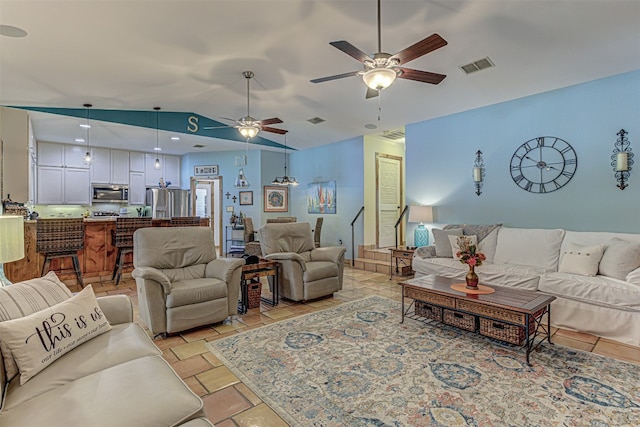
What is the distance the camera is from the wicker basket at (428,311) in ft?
10.2

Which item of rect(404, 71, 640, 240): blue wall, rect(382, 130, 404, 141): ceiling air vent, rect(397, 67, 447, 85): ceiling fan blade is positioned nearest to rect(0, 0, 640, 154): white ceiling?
rect(404, 71, 640, 240): blue wall

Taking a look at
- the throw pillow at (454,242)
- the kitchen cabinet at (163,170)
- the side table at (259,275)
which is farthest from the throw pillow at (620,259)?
the kitchen cabinet at (163,170)

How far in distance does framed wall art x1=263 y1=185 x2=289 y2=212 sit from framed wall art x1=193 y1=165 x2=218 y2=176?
1.41 m

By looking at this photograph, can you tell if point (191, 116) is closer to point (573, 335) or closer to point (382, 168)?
point (382, 168)

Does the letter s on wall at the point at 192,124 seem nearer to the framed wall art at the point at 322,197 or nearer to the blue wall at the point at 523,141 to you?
the framed wall art at the point at 322,197

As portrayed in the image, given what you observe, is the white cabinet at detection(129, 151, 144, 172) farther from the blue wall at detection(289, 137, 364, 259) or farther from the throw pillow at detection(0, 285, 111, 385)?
the throw pillow at detection(0, 285, 111, 385)

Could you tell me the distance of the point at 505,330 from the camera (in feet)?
8.64

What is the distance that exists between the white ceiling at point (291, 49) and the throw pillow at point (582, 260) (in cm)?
210

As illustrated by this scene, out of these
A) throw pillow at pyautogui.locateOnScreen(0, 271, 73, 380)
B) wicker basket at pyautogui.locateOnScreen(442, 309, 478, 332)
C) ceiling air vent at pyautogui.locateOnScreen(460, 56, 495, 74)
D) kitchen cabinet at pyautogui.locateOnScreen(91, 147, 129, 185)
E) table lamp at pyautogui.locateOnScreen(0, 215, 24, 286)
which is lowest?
wicker basket at pyautogui.locateOnScreen(442, 309, 478, 332)

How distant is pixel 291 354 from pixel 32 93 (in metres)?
5.05

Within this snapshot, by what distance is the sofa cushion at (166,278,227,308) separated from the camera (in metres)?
2.96

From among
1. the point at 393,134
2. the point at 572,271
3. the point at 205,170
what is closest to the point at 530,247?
the point at 572,271

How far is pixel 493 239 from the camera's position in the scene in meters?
4.39

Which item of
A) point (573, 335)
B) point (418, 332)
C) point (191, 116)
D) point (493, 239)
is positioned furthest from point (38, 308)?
point (191, 116)
